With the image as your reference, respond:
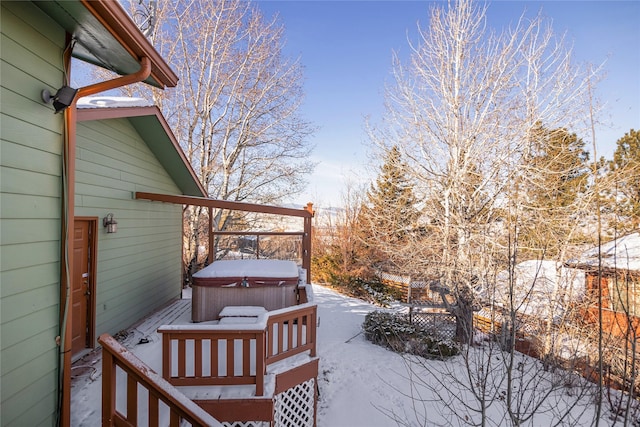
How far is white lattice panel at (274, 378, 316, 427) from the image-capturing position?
3.67m

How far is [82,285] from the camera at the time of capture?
14.1 feet

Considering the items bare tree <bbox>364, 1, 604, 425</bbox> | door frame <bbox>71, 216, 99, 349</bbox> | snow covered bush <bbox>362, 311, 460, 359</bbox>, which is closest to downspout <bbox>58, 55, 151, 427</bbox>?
door frame <bbox>71, 216, 99, 349</bbox>

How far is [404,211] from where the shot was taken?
33.6 feet

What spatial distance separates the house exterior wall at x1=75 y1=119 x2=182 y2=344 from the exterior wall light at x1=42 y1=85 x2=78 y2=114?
2.16 m

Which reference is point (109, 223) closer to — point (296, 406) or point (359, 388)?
point (296, 406)

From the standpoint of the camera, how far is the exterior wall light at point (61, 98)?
89.6 inches

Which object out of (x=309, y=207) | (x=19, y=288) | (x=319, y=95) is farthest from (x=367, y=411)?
(x=319, y=95)

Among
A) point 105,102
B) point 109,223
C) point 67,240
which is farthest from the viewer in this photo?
point 109,223

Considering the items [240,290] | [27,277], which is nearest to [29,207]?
[27,277]

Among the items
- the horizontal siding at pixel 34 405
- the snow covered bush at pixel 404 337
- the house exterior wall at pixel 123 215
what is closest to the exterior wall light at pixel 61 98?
the horizontal siding at pixel 34 405

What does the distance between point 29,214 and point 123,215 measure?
11.2ft

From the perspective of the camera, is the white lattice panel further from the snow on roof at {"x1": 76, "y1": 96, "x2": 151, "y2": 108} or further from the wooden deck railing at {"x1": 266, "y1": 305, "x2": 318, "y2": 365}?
the snow on roof at {"x1": 76, "y1": 96, "x2": 151, "y2": 108}

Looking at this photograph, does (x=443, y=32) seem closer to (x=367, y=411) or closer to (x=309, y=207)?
(x=309, y=207)

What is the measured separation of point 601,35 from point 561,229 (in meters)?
4.28
